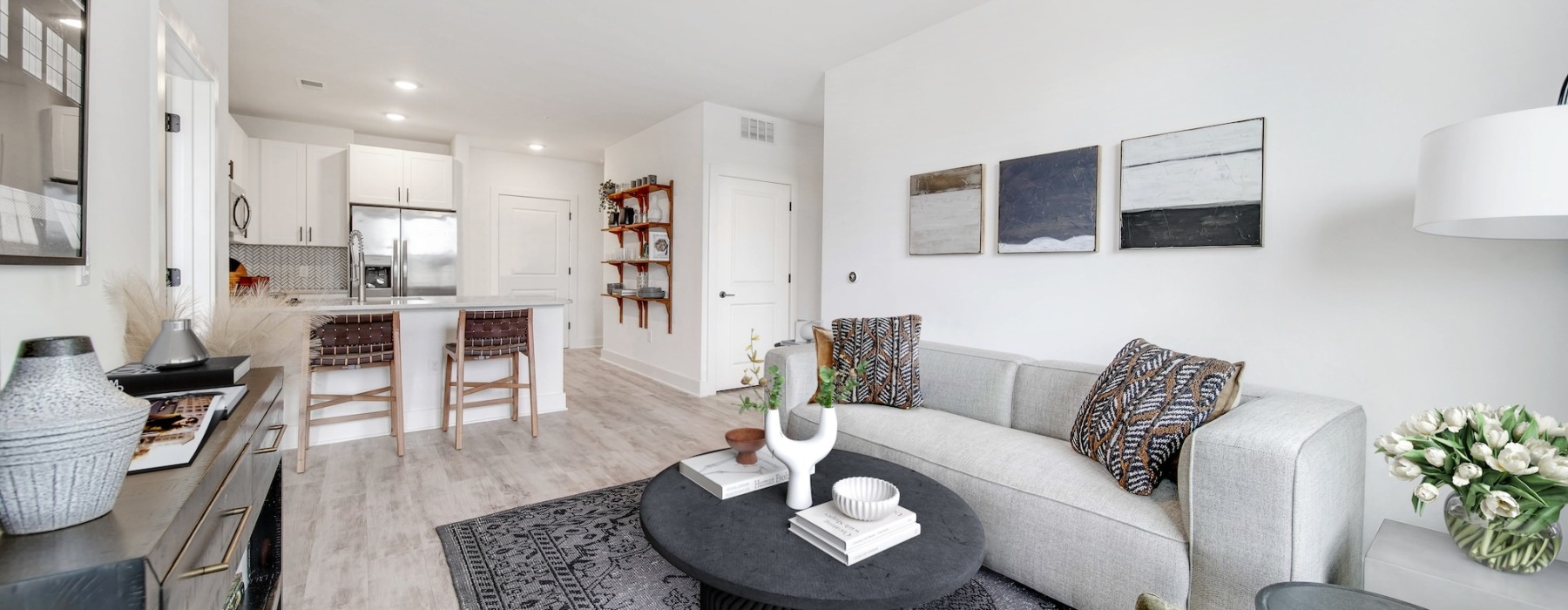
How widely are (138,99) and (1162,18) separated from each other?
348 cm

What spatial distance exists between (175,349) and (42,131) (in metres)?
0.52

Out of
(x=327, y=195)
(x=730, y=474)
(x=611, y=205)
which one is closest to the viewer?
(x=730, y=474)

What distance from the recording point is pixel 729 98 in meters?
4.79

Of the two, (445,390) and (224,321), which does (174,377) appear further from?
(445,390)

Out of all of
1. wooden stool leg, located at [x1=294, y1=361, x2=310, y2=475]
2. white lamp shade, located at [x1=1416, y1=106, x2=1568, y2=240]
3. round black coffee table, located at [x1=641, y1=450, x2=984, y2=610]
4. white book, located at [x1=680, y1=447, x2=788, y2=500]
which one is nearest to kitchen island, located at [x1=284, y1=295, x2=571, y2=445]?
wooden stool leg, located at [x1=294, y1=361, x2=310, y2=475]

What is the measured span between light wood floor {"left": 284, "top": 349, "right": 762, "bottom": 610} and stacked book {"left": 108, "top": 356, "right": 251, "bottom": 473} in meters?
0.92

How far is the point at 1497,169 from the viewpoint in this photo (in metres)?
1.26

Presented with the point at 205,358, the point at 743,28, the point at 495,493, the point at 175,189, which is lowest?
the point at 495,493

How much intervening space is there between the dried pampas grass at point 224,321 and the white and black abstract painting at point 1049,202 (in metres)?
2.86

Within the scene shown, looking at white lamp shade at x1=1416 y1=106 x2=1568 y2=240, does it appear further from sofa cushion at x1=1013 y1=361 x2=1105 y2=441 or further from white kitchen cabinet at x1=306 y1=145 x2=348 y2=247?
white kitchen cabinet at x1=306 y1=145 x2=348 y2=247

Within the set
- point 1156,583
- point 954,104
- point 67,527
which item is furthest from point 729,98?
point 67,527

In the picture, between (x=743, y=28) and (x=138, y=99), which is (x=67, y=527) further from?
(x=743, y=28)

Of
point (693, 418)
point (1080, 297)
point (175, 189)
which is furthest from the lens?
point (693, 418)

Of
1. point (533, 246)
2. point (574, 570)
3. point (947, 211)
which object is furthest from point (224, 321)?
point (533, 246)
